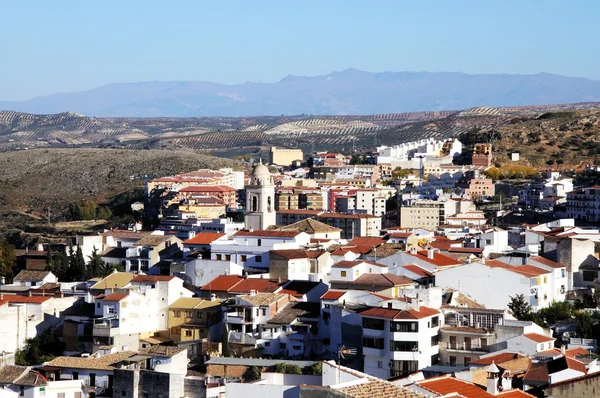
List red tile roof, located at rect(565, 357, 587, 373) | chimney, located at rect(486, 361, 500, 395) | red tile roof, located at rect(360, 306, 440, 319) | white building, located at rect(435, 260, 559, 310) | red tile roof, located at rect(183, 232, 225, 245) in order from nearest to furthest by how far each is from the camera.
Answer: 1. chimney, located at rect(486, 361, 500, 395)
2. red tile roof, located at rect(565, 357, 587, 373)
3. red tile roof, located at rect(360, 306, 440, 319)
4. white building, located at rect(435, 260, 559, 310)
5. red tile roof, located at rect(183, 232, 225, 245)

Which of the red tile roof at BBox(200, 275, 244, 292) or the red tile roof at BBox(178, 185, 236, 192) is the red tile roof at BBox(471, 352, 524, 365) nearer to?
the red tile roof at BBox(200, 275, 244, 292)

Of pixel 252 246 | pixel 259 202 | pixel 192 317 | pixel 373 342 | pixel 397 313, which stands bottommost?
pixel 192 317

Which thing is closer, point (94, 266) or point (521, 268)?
point (521, 268)

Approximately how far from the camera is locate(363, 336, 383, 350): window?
31356 millimetres

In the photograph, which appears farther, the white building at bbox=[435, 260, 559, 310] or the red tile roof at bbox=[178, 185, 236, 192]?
the red tile roof at bbox=[178, 185, 236, 192]

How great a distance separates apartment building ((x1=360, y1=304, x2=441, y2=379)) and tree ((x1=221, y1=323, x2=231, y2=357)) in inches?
168

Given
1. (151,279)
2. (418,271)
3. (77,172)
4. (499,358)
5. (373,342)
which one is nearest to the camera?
(499,358)

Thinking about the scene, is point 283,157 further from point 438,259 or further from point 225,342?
point 225,342

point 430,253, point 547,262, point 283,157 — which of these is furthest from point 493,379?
point 283,157

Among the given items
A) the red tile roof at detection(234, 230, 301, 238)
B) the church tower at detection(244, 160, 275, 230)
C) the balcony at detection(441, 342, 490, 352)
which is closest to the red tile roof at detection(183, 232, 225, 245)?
the red tile roof at detection(234, 230, 301, 238)

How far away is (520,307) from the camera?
115 feet

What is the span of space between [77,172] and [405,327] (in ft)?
329

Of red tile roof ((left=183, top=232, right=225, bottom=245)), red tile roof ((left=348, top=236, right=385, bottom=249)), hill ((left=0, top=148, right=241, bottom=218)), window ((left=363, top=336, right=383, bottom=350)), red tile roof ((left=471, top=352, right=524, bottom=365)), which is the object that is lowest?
hill ((left=0, top=148, right=241, bottom=218))

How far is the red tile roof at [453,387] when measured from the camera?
21.1 meters
